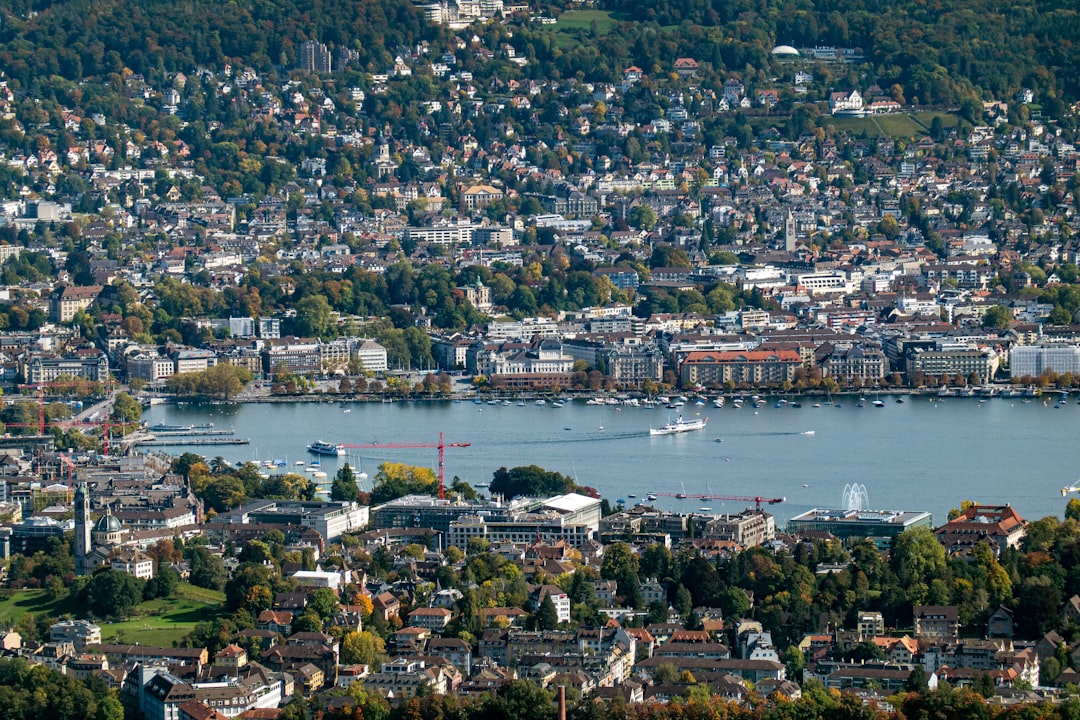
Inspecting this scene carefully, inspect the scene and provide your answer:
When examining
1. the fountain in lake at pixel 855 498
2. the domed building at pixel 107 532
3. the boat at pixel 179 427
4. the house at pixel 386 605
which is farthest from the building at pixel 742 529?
the boat at pixel 179 427

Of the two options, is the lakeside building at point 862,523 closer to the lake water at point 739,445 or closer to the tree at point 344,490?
the lake water at point 739,445

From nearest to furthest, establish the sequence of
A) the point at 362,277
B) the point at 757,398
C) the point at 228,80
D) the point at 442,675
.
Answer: the point at 442,675 < the point at 757,398 < the point at 362,277 < the point at 228,80

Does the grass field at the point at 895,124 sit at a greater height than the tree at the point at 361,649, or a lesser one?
greater

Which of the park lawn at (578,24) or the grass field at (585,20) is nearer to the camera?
the park lawn at (578,24)

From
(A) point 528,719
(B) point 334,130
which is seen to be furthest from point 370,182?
(A) point 528,719

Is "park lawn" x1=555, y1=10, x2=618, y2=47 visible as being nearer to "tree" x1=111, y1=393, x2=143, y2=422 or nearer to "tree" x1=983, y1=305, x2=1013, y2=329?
"tree" x1=983, y1=305, x2=1013, y2=329

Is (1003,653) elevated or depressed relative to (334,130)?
depressed

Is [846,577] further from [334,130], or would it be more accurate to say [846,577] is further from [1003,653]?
[334,130]
